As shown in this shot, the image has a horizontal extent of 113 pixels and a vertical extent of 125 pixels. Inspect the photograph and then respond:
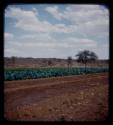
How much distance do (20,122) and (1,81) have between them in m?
0.44

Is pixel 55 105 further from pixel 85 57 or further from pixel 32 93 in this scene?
pixel 85 57

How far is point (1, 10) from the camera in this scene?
8.33 feet

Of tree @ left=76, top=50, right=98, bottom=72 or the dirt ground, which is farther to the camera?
tree @ left=76, top=50, right=98, bottom=72

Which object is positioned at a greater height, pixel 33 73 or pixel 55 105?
pixel 33 73

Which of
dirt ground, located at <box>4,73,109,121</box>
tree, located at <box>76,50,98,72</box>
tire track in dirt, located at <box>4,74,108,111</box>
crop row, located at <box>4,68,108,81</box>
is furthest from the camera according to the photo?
tree, located at <box>76,50,98,72</box>

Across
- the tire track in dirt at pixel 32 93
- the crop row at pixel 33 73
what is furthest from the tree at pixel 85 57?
the tire track in dirt at pixel 32 93

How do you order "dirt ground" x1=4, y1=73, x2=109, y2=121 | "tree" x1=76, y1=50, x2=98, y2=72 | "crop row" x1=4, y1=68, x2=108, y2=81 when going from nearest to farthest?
"dirt ground" x1=4, y1=73, x2=109, y2=121, "crop row" x1=4, y1=68, x2=108, y2=81, "tree" x1=76, y1=50, x2=98, y2=72

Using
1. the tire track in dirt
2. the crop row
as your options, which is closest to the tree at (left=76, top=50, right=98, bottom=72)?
the crop row

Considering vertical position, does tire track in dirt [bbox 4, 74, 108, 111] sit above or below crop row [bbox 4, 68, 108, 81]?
below

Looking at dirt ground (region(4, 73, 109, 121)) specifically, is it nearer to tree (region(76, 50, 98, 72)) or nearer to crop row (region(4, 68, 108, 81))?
crop row (region(4, 68, 108, 81))

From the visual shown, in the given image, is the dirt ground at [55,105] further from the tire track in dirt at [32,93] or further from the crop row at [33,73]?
the crop row at [33,73]

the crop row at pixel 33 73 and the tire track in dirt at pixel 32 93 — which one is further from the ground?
the crop row at pixel 33 73

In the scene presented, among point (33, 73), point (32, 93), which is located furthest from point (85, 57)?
point (32, 93)

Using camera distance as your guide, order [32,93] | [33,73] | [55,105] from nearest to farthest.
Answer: [55,105], [32,93], [33,73]
